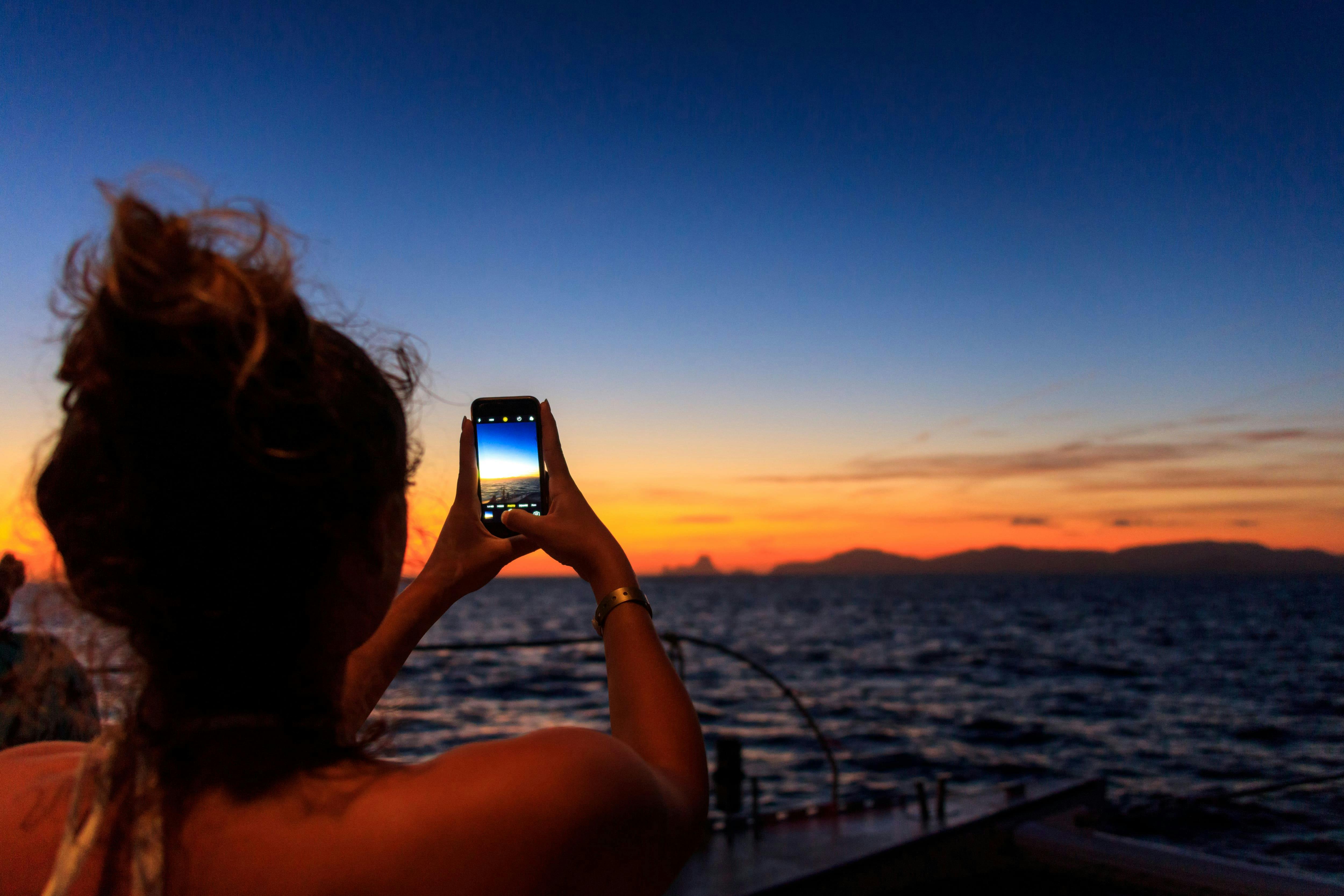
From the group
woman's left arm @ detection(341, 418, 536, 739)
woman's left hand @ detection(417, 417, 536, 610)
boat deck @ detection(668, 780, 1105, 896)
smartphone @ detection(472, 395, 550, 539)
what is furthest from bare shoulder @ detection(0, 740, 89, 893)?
boat deck @ detection(668, 780, 1105, 896)

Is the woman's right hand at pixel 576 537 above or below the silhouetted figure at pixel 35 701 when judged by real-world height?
above

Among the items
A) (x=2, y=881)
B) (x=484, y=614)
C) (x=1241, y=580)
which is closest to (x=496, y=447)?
(x=2, y=881)

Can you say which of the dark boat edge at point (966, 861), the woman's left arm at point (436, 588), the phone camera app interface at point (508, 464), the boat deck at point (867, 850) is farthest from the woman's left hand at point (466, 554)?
the dark boat edge at point (966, 861)

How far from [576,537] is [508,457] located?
1.58 feet

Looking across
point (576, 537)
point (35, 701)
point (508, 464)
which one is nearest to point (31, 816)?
point (576, 537)

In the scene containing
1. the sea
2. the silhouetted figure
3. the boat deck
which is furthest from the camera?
the sea

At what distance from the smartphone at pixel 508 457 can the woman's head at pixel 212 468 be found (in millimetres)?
509

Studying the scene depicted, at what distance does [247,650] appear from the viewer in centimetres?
75

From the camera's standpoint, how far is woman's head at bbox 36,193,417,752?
0.69m

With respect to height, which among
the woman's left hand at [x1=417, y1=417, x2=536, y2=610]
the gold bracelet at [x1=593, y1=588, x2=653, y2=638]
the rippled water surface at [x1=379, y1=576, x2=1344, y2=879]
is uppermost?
the woman's left hand at [x1=417, y1=417, x2=536, y2=610]

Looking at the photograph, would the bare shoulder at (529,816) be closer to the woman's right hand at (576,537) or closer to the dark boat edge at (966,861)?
the woman's right hand at (576,537)

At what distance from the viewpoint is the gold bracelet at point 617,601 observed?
3.06 feet

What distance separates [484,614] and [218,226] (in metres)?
65.4

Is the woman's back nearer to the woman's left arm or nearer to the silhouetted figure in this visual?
the woman's left arm
